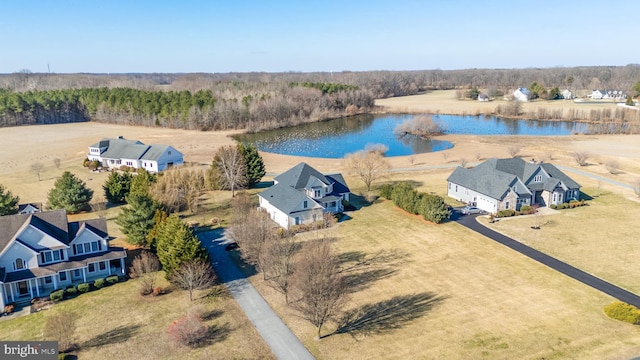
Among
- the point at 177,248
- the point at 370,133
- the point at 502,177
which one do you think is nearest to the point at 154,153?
the point at 177,248

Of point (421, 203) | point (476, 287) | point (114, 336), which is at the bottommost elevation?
point (114, 336)

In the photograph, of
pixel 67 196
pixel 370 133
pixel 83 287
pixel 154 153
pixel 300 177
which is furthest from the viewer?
pixel 370 133

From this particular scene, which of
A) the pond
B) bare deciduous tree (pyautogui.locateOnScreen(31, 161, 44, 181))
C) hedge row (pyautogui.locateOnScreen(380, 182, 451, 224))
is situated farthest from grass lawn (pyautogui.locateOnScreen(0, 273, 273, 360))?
the pond

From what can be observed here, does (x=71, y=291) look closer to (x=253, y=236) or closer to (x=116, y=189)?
(x=253, y=236)

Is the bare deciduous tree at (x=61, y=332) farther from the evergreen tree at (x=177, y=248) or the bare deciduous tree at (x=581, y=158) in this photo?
the bare deciduous tree at (x=581, y=158)

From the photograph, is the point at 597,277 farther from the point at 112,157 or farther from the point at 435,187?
the point at 112,157

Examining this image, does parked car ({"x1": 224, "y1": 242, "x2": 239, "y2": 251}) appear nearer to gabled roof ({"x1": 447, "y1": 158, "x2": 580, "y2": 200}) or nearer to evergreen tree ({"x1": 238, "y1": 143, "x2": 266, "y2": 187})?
evergreen tree ({"x1": 238, "y1": 143, "x2": 266, "y2": 187})

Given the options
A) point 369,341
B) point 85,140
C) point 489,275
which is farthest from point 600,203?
point 85,140
